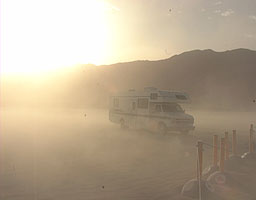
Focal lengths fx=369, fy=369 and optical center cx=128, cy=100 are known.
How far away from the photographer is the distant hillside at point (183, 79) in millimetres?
84938

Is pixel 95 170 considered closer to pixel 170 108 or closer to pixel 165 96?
pixel 165 96

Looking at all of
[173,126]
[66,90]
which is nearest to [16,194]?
[173,126]

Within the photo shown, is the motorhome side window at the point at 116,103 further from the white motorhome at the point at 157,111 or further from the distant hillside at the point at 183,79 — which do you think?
the distant hillside at the point at 183,79

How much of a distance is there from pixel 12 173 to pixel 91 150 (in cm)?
490

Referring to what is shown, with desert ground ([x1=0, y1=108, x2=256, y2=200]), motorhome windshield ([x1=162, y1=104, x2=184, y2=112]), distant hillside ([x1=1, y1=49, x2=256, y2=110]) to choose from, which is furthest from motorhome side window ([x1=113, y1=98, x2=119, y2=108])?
distant hillside ([x1=1, y1=49, x2=256, y2=110])

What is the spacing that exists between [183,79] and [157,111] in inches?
3048

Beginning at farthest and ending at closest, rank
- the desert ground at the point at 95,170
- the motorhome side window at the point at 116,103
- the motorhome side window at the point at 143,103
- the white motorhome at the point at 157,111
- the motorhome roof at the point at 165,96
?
the motorhome side window at the point at 116,103, the motorhome side window at the point at 143,103, the motorhome roof at the point at 165,96, the white motorhome at the point at 157,111, the desert ground at the point at 95,170

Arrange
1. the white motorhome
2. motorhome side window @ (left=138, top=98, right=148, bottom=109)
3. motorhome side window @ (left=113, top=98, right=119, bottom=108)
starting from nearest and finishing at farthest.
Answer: the white motorhome
motorhome side window @ (left=138, top=98, right=148, bottom=109)
motorhome side window @ (left=113, top=98, right=119, bottom=108)

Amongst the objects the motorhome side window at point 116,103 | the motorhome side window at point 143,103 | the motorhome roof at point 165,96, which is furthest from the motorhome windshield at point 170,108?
the motorhome side window at point 116,103

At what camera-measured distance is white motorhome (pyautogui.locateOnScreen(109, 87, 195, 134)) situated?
2192cm

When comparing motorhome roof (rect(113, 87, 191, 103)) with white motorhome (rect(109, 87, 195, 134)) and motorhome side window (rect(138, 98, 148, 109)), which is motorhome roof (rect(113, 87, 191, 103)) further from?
motorhome side window (rect(138, 98, 148, 109))

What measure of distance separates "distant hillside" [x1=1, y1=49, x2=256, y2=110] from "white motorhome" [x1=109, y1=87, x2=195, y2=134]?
5204 cm

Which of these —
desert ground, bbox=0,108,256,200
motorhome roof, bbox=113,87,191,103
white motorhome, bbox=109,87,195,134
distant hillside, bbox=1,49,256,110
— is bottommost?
desert ground, bbox=0,108,256,200

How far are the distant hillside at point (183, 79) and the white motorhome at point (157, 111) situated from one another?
5204cm
